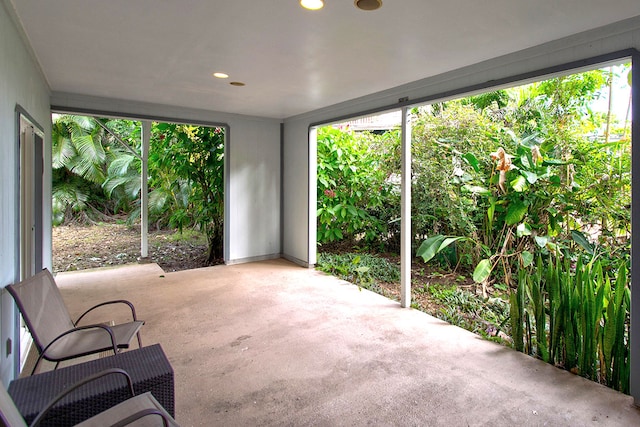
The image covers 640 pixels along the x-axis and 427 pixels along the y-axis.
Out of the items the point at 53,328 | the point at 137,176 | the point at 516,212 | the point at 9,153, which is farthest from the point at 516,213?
the point at 137,176

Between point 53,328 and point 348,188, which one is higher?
point 348,188

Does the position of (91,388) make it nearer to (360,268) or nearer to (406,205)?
(406,205)

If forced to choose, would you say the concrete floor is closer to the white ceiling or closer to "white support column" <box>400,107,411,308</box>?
"white support column" <box>400,107,411,308</box>

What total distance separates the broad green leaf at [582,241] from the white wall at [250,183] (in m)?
4.41

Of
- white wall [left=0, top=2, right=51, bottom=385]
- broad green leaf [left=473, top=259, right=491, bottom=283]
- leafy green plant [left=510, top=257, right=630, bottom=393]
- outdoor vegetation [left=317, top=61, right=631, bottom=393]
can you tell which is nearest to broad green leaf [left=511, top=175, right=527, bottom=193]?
outdoor vegetation [left=317, top=61, right=631, bottom=393]

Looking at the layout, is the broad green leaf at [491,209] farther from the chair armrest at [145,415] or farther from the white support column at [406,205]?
the chair armrest at [145,415]

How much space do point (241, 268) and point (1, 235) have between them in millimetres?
3929

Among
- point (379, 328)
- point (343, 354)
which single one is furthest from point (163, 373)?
point (379, 328)

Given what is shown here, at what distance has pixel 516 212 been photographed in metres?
4.25

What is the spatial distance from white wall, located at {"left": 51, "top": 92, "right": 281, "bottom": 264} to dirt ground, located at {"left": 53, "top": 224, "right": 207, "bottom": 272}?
1.19 meters

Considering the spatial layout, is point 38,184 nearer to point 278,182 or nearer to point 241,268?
point 241,268

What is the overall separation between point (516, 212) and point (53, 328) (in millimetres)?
4355

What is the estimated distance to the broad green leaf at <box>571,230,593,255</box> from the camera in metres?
3.78

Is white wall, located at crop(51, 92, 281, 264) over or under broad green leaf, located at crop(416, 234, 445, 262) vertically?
over
